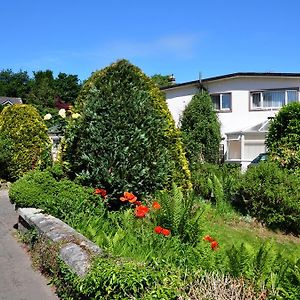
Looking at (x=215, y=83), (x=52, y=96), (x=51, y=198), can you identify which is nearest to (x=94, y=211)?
(x=51, y=198)

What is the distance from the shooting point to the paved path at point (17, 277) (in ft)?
14.8

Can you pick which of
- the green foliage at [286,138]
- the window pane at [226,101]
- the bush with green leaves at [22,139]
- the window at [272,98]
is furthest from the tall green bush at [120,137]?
the window pane at [226,101]

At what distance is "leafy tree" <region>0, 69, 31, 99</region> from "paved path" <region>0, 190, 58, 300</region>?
70352mm

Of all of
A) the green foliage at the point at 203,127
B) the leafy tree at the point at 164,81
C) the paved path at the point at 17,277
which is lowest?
the paved path at the point at 17,277

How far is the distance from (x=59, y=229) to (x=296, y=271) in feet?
10.1

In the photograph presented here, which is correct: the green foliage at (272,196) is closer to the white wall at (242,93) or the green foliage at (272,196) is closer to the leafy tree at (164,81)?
the white wall at (242,93)

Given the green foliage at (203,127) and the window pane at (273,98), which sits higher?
the window pane at (273,98)

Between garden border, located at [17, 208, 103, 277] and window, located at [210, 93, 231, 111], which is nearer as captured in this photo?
garden border, located at [17, 208, 103, 277]

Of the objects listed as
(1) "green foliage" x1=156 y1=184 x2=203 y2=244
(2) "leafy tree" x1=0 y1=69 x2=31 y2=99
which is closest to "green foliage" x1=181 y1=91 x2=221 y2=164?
(1) "green foliage" x1=156 y1=184 x2=203 y2=244

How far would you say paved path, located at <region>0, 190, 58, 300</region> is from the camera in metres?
4.51

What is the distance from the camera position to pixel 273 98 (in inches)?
989

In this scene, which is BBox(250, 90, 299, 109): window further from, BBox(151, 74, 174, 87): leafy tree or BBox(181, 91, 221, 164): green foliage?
BBox(151, 74, 174, 87): leafy tree

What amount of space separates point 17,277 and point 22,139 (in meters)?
10.4

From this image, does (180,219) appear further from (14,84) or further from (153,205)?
(14,84)
